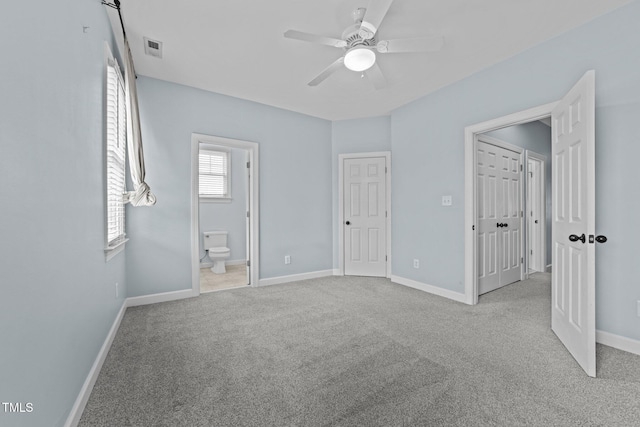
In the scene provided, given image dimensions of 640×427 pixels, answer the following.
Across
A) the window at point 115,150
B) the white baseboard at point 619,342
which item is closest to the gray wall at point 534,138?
the white baseboard at point 619,342

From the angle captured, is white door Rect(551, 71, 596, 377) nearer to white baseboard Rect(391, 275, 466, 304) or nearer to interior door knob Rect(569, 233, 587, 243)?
interior door knob Rect(569, 233, 587, 243)

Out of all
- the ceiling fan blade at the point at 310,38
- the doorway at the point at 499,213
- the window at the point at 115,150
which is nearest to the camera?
the ceiling fan blade at the point at 310,38

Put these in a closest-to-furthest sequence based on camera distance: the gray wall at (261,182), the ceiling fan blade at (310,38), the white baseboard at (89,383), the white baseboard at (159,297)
→ 1. the white baseboard at (89,383)
2. the ceiling fan blade at (310,38)
3. the white baseboard at (159,297)
4. the gray wall at (261,182)

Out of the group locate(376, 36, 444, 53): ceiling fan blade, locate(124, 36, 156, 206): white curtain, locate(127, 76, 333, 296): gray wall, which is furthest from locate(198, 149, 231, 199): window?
locate(376, 36, 444, 53): ceiling fan blade

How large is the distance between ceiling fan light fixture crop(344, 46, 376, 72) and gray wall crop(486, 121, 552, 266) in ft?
8.30

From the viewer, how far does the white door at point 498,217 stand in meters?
3.84

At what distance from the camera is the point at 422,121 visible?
4105 millimetres

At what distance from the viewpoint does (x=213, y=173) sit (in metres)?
6.00

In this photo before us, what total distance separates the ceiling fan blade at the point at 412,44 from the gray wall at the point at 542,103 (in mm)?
1290

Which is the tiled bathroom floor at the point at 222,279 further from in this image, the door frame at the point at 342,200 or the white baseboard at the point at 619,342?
the white baseboard at the point at 619,342

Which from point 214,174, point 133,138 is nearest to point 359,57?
point 133,138

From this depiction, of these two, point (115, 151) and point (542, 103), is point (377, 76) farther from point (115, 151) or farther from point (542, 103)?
point (115, 151)

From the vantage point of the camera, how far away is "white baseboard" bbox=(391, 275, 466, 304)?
11.8 feet

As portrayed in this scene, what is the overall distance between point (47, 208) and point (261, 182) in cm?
315
